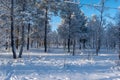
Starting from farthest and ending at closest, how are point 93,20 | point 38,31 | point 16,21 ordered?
point 93,20
point 38,31
point 16,21

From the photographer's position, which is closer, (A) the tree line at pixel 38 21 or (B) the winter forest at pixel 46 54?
(B) the winter forest at pixel 46 54

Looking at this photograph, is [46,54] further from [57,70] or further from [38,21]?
[57,70]

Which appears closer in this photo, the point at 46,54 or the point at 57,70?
the point at 57,70

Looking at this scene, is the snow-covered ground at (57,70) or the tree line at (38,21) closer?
the snow-covered ground at (57,70)

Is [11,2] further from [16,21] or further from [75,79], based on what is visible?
[75,79]

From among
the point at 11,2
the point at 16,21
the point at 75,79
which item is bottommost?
the point at 75,79

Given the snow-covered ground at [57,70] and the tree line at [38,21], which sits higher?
the tree line at [38,21]

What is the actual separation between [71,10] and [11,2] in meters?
24.5

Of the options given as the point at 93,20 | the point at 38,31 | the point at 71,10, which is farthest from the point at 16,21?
the point at 93,20

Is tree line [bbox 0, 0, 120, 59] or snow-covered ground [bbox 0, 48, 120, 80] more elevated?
tree line [bbox 0, 0, 120, 59]

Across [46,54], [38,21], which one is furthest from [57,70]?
[38,21]

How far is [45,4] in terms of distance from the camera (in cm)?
4547

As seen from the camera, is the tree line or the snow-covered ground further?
the tree line

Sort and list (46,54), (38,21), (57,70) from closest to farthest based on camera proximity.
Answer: (57,70) → (46,54) → (38,21)
